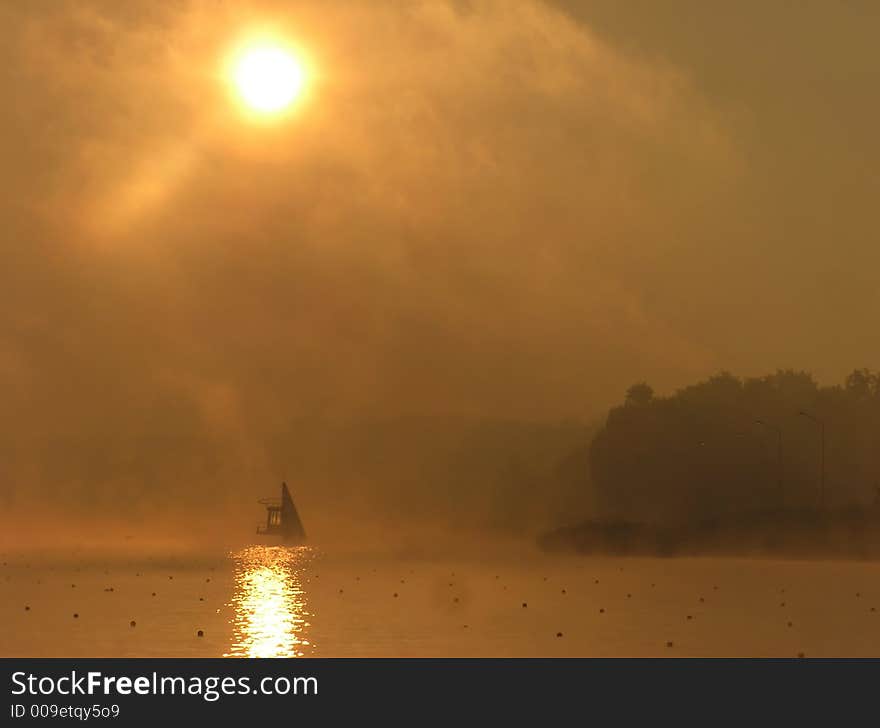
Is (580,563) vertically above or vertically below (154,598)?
above

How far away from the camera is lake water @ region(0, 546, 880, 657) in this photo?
61719mm

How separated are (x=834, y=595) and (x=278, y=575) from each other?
5524 centimetres

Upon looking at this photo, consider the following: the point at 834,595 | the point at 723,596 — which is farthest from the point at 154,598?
the point at 834,595

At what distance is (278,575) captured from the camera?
129625mm

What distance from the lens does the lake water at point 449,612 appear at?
61.7 metres

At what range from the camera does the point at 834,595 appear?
3551 inches

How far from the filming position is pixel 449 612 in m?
79.9
